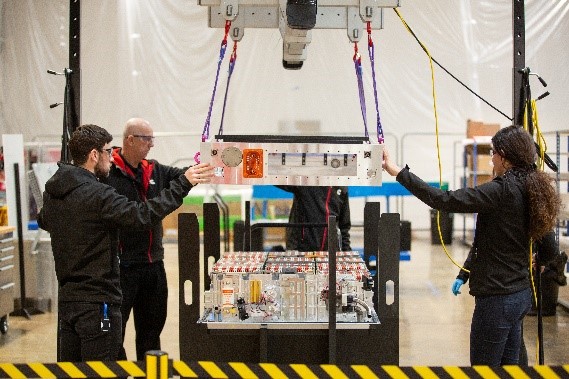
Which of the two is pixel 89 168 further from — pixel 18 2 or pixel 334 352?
pixel 18 2

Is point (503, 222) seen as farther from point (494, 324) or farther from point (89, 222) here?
point (89, 222)

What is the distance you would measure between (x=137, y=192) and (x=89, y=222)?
1.10 metres

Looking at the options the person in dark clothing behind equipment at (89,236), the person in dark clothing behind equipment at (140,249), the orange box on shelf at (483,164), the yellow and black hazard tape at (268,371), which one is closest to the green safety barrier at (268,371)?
the yellow and black hazard tape at (268,371)

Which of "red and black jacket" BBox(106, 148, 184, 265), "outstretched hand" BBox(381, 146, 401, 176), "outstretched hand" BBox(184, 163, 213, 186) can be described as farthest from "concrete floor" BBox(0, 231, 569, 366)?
"outstretched hand" BBox(184, 163, 213, 186)

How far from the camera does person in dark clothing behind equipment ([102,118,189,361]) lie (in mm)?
4215

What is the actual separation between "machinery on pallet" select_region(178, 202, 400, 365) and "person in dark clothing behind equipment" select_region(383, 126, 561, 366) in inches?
12.6

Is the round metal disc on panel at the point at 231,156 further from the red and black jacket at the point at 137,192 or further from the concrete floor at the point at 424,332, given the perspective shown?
the concrete floor at the point at 424,332

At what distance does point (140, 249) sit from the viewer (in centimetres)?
423

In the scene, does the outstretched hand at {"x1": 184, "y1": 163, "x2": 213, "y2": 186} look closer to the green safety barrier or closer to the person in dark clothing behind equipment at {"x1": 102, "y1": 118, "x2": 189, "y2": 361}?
the green safety barrier

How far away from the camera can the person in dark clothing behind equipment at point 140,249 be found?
4.21 metres

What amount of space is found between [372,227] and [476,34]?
8002 millimetres

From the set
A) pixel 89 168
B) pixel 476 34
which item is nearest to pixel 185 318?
pixel 89 168

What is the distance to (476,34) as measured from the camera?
11695 millimetres

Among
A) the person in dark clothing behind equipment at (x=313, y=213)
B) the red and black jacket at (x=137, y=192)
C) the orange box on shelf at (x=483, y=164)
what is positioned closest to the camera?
the red and black jacket at (x=137, y=192)
